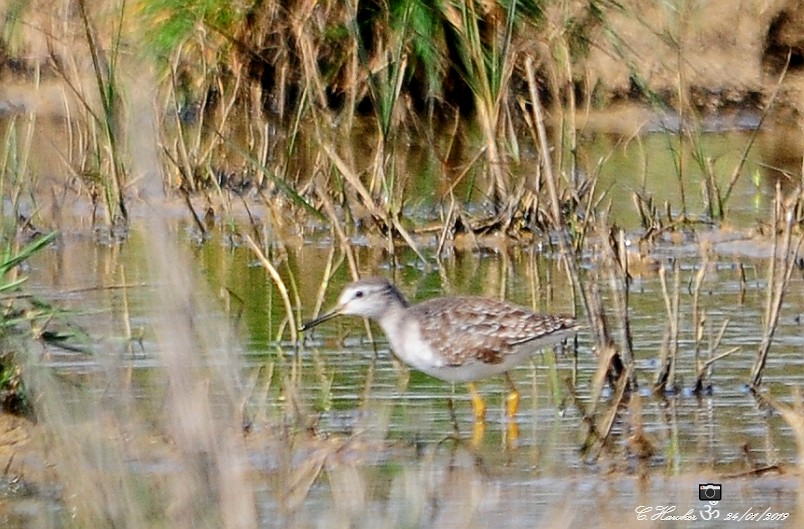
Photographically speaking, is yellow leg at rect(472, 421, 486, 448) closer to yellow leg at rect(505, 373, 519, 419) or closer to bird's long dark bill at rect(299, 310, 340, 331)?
yellow leg at rect(505, 373, 519, 419)

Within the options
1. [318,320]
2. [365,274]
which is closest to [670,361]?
[318,320]

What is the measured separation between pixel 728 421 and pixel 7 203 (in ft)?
21.4

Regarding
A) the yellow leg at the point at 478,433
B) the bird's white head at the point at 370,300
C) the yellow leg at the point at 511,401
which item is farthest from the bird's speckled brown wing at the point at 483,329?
the yellow leg at the point at 478,433

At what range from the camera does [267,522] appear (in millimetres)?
5121

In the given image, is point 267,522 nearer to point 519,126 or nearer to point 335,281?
point 335,281

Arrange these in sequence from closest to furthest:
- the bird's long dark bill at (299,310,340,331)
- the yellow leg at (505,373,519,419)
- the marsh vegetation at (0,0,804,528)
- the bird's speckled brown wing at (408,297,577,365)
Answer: the marsh vegetation at (0,0,804,528)
the yellow leg at (505,373,519,419)
the bird's speckled brown wing at (408,297,577,365)
the bird's long dark bill at (299,310,340,331)

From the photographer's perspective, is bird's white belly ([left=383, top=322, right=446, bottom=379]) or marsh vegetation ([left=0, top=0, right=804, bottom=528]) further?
bird's white belly ([left=383, top=322, right=446, bottom=379])

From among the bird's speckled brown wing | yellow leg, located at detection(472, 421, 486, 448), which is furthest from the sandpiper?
yellow leg, located at detection(472, 421, 486, 448)

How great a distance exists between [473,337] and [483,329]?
91 millimetres

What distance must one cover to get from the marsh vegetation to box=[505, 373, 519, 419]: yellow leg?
0.06 m

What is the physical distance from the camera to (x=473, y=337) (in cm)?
684

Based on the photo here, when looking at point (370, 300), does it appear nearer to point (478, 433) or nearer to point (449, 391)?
point (449, 391)

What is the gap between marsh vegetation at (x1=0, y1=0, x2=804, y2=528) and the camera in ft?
16.4

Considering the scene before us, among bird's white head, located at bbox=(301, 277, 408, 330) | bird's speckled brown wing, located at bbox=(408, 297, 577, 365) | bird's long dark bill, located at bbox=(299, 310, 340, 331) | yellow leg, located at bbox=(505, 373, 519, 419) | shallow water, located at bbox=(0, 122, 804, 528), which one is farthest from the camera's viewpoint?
bird's long dark bill, located at bbox=(299, 310, 340, 331)
